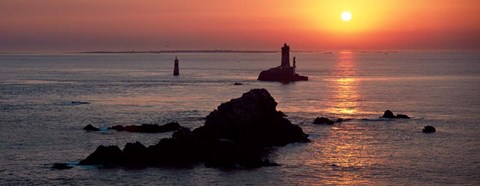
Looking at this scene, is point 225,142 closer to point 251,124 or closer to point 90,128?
point 251,124

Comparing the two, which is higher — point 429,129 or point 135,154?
point 429,129

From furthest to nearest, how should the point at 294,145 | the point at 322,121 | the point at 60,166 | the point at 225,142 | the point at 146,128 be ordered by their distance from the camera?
1. the point at 322,121
2. the point at 146,128
3. the point at 294,145
4. the point at 225,142
5. the point at 60,166

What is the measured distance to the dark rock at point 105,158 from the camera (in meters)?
49.8

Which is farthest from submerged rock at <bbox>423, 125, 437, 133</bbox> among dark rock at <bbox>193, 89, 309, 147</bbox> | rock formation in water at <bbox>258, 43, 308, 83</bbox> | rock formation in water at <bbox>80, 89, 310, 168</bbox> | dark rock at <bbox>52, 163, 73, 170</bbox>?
rock formation in water at <bbox>258, 43, 308, 83</bbox>

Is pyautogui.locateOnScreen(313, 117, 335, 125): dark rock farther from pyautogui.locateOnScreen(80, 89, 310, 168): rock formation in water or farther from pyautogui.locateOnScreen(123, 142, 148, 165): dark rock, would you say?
pyautogui.locateOnScreen(123, 142, 148, 165): dark rock

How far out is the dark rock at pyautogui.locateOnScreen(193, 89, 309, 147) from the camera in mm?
58625

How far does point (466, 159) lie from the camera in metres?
53.3

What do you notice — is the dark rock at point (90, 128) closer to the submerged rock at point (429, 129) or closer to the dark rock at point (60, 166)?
the dark rock at point (60, 166)

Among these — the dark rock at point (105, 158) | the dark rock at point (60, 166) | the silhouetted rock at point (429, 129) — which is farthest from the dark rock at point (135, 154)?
the silhouetted rock at point (429, 129)

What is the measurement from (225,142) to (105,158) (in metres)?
8.16

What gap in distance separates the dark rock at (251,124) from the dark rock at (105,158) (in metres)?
8.74

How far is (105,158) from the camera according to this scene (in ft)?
164

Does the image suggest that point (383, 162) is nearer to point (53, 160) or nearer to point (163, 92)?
point (53, 160)

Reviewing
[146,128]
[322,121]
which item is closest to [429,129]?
[322,121]
